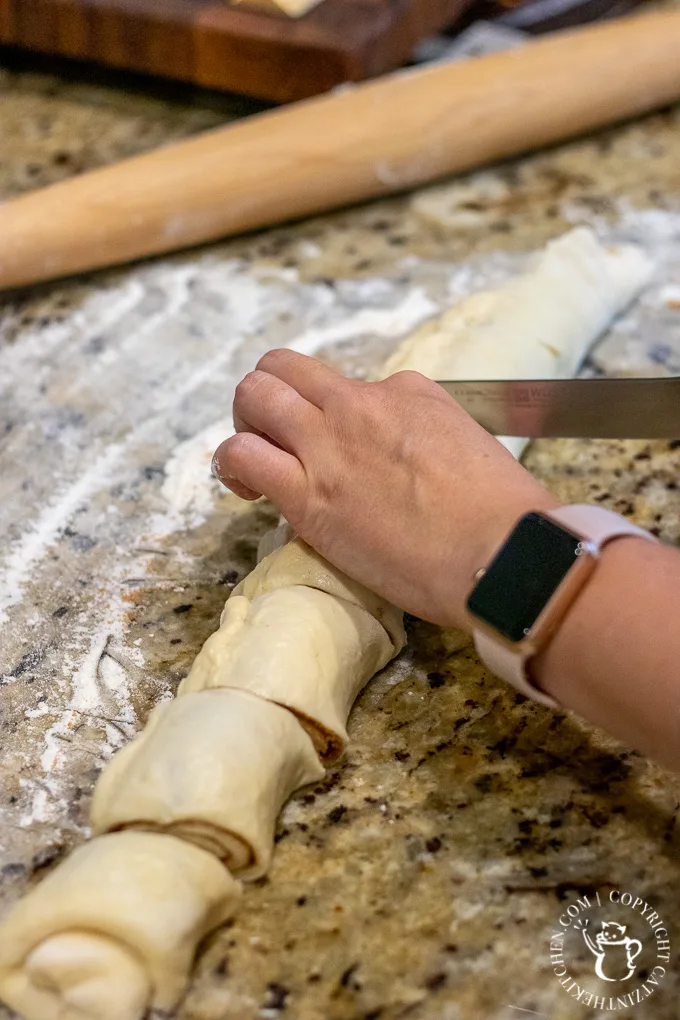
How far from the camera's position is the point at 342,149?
5.97 ft

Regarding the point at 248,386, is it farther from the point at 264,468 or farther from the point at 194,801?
the point at 194,801

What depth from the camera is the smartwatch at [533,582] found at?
837 mm

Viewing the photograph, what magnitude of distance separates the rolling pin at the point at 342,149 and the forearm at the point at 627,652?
4.07ft

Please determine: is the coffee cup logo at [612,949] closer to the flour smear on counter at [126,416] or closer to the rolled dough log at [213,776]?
the rolled dough log at [213,776]

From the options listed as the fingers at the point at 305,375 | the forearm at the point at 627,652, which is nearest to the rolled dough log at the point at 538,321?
the fingers at the point at 305,375

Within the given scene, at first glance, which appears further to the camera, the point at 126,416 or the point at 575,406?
the point at 126,416

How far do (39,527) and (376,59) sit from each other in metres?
1.27

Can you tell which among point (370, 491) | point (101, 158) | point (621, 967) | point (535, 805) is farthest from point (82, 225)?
point (621, 967)

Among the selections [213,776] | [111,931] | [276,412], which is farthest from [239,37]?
[111,931]

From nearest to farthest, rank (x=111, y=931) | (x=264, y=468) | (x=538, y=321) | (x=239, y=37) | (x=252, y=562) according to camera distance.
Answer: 1. (x=111, y=931)
2. (x=264, y=468)
3. (x=252, y=562)
4. (x=538, y=321)
5. (x=239, y=37)

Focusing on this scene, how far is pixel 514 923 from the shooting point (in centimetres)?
88

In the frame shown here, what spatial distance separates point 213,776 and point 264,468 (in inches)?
14.6

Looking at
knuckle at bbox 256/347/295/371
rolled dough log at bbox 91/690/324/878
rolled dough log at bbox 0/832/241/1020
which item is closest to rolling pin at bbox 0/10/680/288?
knuckle at bbox 256/347/295/371

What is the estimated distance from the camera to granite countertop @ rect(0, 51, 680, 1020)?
34.5 inches
